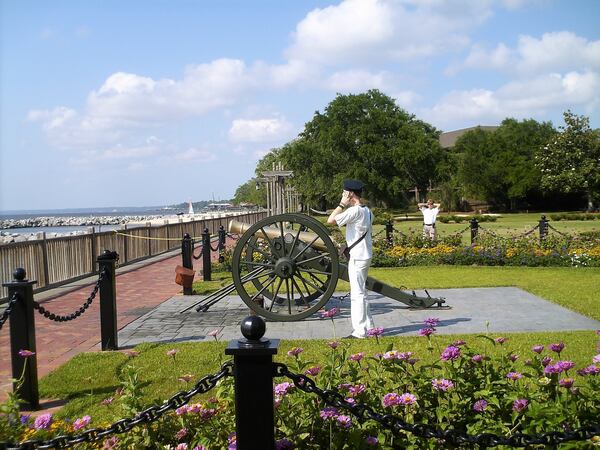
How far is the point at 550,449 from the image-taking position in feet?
8.50

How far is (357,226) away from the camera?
6.76 metres

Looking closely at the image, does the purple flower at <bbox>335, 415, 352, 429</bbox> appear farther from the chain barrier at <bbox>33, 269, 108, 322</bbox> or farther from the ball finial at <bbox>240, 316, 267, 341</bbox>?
the chain barrier at <bbox>33, 269, 108, 322</bbox>

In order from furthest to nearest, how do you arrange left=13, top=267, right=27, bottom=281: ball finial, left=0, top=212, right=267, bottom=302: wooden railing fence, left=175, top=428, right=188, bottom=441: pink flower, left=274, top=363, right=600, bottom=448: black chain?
left=0, top=212, right=267, bottom=302: wooden railing fence → left=13, top=267, right=27, bottom=281: ball finial → left=175, top=428, right=188, bottom=441: pink flower → left=274, top=363, right=600, bottom=448: black chain

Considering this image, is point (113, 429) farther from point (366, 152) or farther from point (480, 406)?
point (366, 152)

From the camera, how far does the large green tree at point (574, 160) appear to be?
46406 millimetres

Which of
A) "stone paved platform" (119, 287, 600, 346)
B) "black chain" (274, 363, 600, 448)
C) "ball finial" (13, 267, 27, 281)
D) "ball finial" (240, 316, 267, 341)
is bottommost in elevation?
"stone paved platform" (119, 287, 600, 346)

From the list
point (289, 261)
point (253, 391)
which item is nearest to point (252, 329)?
point (253, 391)

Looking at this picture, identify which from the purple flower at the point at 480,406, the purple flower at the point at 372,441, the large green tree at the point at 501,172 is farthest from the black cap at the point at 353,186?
the large green tree at the point at 501,172

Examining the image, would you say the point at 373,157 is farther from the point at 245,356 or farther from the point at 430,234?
the point at 245,356

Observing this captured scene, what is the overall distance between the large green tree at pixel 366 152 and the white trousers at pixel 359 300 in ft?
135

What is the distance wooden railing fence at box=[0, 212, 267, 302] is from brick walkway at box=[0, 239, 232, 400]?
660 mm

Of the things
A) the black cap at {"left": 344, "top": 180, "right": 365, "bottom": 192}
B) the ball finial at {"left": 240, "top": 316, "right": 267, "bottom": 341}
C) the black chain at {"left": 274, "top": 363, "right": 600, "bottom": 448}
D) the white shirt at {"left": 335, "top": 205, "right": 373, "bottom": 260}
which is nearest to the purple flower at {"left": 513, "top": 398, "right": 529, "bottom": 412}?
the black chain at {"left": 274, "top": 363, "right": 600, "bottom": 448}

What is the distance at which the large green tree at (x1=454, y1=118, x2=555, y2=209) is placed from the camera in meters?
54.8

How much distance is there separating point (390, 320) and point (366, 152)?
138 ft
